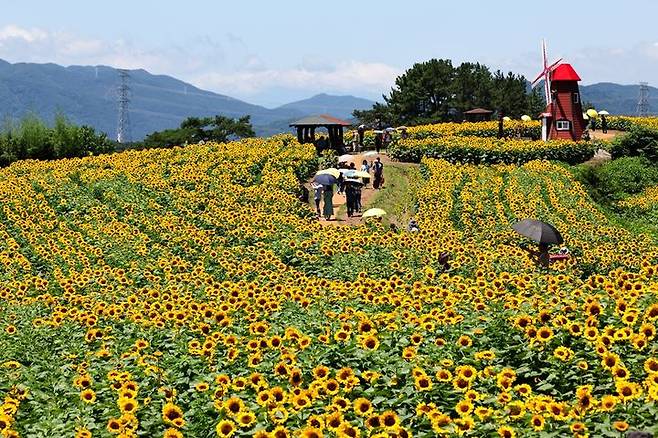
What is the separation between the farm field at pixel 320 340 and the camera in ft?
18.8

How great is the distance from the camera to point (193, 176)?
2694 cm

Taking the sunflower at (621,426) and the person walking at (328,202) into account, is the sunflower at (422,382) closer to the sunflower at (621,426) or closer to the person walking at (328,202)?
the sunflower at (621,426)

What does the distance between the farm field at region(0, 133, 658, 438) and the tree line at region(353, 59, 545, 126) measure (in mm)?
65434

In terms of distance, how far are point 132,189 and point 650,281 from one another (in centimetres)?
1969

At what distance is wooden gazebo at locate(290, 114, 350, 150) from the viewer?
38500 millimetres

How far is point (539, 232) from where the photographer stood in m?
16.3

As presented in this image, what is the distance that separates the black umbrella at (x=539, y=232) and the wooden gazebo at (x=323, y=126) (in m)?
22.0

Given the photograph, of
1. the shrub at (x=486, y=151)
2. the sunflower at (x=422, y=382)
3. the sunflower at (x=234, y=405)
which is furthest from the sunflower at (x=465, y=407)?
the shrub at (x=486, y=151)

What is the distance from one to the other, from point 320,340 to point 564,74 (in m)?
49.7

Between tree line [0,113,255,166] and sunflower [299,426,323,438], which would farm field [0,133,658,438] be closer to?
sunflower [299,426,323,438]

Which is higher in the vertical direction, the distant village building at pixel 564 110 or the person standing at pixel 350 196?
the distant village building at pixel 564 110

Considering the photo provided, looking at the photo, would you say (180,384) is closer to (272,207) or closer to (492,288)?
(492,288)

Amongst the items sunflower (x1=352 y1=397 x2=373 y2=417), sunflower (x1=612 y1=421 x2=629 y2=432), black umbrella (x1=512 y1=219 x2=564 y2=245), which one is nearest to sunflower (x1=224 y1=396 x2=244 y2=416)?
sunflower (x1=352 y1=397 x2=373 y2=417)

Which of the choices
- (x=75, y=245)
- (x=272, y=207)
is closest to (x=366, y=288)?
(x=75, y=245)
